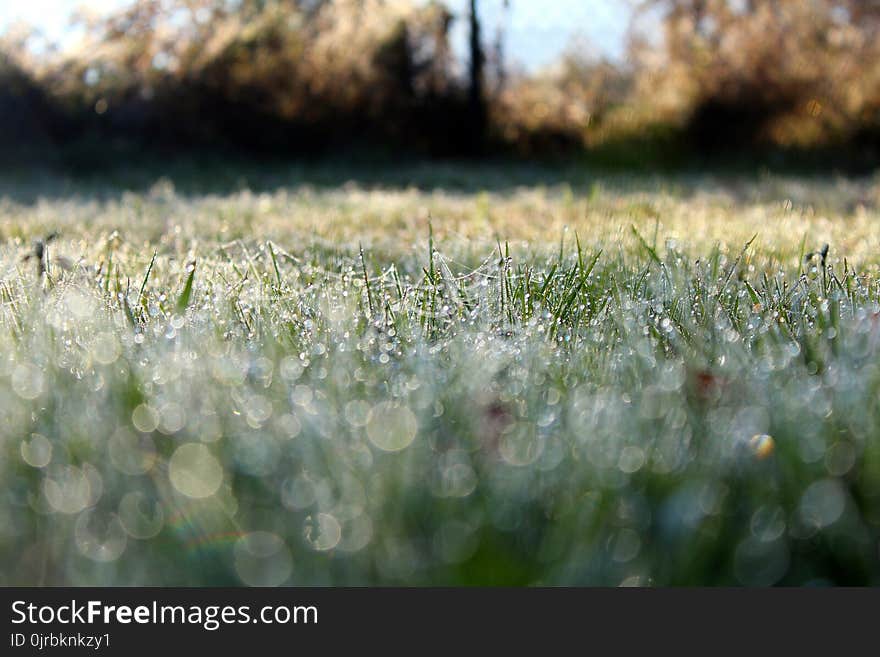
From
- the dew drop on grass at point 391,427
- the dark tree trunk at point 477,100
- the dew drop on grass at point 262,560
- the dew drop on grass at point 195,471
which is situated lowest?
the dew drop on grass at point 262,560

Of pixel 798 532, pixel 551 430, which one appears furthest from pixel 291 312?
pixel 798 532

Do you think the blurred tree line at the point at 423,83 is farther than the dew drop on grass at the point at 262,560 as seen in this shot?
Yes

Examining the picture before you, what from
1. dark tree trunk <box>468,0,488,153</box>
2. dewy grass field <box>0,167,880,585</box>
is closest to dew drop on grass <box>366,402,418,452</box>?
dewy grass field <box>0,167,880,585</box>

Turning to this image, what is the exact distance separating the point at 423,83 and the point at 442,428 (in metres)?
9.32

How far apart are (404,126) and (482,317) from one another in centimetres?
876

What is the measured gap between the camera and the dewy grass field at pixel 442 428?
31.3 inches

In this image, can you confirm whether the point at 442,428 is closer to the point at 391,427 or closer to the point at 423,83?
the point at 391,427

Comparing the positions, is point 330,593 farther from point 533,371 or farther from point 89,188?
point 89,188

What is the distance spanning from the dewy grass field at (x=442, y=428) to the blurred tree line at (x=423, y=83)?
24.3 feet

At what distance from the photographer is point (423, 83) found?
387 inches

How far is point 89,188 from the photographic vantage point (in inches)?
256

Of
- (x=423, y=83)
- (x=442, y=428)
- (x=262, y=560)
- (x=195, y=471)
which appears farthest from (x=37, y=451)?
(x=423, y=83)

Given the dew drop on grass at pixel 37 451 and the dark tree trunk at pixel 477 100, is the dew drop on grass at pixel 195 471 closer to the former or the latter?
the dew drop on grass at pixel 37 451

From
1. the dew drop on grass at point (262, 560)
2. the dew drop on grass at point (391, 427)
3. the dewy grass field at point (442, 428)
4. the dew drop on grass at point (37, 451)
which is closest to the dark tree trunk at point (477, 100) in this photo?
the dewy grass field at point (442, 428)
